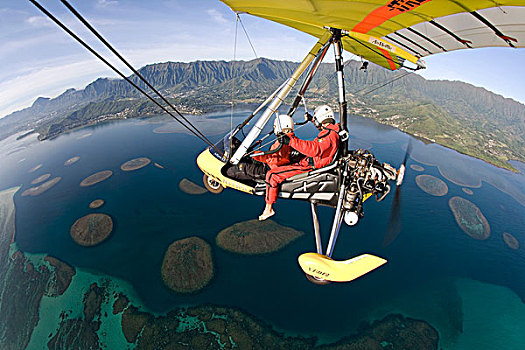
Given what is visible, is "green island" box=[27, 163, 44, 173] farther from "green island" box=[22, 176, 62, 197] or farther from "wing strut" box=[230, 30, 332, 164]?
"wing strut" box=[230, 30, 332, 164]

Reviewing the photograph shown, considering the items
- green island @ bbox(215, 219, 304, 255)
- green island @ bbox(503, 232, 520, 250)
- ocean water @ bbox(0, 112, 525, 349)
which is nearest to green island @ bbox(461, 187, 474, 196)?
ocean water @ bbox(0, 112, 525, 349)

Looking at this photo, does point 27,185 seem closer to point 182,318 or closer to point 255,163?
point 182,318

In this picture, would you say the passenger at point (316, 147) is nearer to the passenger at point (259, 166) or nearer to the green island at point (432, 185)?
the passenger at point (259, 166)

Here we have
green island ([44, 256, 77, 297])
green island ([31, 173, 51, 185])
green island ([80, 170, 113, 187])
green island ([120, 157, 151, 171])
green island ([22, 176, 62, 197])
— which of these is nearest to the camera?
green island ([44, 256, 77, 297])

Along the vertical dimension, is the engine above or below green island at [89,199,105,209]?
above

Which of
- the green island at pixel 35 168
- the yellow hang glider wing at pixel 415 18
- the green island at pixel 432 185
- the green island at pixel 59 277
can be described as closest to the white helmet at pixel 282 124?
the yellow hang glider wing at pixel 415 18
